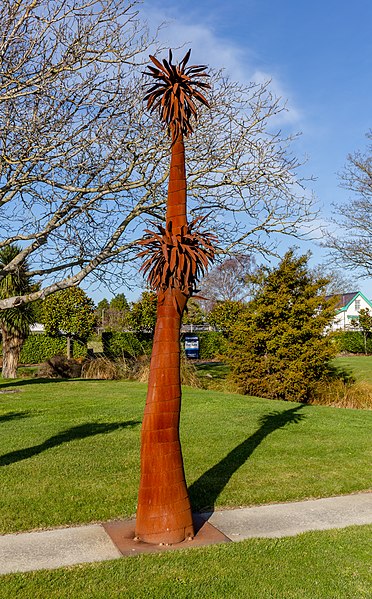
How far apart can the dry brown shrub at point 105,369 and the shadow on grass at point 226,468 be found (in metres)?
10.1

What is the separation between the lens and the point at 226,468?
25.5 ft

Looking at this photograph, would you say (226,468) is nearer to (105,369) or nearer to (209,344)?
(105,369)

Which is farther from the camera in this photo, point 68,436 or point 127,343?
point 127,343

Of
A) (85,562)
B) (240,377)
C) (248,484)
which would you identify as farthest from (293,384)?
(85,562)

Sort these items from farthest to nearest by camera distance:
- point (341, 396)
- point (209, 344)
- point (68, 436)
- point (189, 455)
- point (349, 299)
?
point (349, 299) < point (209, 344) < point (341, 396) < point (68, 436) < point (189, 455)

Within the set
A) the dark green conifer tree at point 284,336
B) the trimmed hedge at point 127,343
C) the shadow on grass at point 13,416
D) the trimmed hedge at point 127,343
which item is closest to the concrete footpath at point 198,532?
the shadow on grass at point 13,416

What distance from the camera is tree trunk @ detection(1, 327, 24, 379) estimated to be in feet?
67.0

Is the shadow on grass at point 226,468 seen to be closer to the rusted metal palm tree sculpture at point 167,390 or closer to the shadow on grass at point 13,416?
the rusted metal palm tree sculpture at point 167,390

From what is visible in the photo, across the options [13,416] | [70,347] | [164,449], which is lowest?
[13,416]

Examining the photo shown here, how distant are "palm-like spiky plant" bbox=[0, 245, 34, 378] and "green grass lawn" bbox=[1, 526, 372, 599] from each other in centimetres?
1595

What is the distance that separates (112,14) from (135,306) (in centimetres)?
1855

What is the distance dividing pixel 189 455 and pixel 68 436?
2.40m

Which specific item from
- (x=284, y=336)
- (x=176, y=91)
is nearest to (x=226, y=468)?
(x=176, y=91)

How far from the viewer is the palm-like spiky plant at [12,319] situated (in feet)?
63.9
